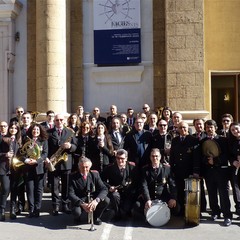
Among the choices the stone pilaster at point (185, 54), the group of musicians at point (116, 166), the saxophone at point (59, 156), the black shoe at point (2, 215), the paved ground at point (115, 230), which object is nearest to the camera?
the paved ground at point (115, 230)

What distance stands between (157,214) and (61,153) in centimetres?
212

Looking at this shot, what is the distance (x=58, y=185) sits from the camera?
8.07 meters

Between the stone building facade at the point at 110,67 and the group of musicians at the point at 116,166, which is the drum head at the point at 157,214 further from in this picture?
the stone building facade at the point at 110,67

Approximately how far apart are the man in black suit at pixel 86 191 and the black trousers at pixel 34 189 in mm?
777

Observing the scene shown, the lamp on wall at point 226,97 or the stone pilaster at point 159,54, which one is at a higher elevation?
the stone pilaster at point 159,54

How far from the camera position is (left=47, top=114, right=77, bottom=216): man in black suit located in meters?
7.90

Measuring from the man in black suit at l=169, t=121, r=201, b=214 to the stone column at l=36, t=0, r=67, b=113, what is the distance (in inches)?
196

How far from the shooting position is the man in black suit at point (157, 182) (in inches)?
289

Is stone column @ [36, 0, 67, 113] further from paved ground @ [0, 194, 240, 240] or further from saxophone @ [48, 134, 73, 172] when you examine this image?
paved ground @ [0, 194, 240, 240]

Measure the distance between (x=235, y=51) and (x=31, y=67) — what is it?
610cm

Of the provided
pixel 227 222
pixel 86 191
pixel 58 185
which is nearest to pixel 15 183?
pixel 58 185

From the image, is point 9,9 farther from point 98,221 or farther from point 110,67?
point 98,221

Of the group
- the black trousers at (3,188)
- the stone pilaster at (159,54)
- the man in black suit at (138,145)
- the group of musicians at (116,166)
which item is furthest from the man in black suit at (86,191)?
the stone pilaster at (159,54)

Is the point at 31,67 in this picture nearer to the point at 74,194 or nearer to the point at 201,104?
the point at 201,104
